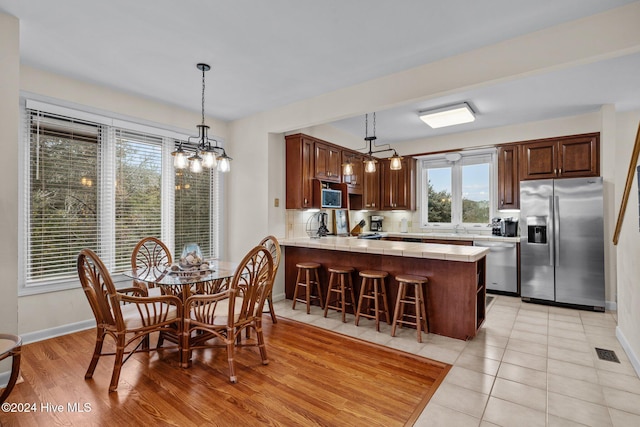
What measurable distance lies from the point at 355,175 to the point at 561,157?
10.2ft

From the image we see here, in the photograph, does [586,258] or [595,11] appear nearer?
[595,11]

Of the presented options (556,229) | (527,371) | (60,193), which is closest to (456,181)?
(556,229)

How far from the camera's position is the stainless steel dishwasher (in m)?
4.82

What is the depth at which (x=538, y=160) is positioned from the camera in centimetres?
482

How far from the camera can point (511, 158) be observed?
5.11 m

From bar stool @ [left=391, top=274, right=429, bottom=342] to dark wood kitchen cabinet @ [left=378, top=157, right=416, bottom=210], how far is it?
10.3ft

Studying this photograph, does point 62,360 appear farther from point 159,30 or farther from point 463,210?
point 463,210

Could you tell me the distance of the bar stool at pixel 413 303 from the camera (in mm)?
3086

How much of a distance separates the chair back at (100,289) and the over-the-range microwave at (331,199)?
2.95 m

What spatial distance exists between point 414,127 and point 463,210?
1909 millimetres

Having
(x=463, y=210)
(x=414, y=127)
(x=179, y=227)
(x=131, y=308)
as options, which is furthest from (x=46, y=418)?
(x=463, y=210)

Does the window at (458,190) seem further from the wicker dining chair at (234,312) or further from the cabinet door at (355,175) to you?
the wicker dining chair at (234,312)

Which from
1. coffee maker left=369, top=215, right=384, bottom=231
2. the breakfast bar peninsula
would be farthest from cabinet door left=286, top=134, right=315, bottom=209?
coffee maker left=369, top=215, right=384, bottom=231

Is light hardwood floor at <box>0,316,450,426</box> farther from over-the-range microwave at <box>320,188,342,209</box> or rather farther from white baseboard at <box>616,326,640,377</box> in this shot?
over-the-range microwave at <box>320,188,342,209</box>
